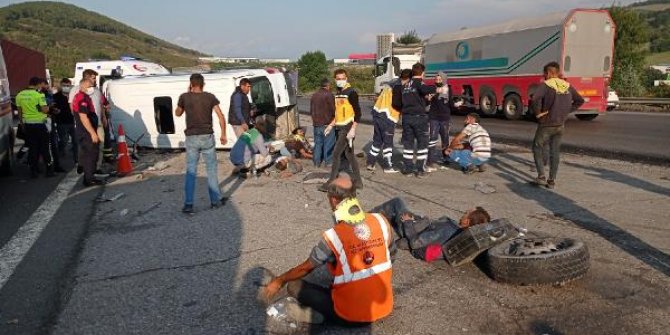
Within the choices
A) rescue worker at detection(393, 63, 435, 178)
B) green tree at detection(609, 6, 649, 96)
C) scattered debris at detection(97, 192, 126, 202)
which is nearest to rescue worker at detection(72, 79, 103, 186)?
scattered debris at detection(97, 192, 126, 202)

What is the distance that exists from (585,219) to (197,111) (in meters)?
4.94

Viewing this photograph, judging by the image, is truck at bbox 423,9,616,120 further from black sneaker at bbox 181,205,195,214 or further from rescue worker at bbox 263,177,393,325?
rescue worker at bbox 263,177,393,325

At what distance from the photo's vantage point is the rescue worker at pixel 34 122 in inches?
348

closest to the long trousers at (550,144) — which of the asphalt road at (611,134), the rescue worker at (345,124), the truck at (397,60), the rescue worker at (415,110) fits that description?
the rescue worker at (415,110)

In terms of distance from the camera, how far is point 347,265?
314 cm

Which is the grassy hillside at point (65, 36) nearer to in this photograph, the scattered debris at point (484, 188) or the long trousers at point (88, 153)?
the long trousers at point (88, 153)

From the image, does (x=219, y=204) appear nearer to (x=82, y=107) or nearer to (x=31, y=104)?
(x=82, y=107)

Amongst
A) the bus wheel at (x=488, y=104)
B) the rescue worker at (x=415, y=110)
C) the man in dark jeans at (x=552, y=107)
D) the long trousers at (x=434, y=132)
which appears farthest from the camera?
the bus wheel at (x=488, y=104)

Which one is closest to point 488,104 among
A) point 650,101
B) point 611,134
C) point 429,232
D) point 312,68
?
point 611,134

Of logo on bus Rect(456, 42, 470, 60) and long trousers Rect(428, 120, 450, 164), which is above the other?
logo on bus Rect(456, 42, 470, 60)

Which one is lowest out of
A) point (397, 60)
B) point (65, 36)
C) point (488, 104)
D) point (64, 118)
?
point (488, 104)

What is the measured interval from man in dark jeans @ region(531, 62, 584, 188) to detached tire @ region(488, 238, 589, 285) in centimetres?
356

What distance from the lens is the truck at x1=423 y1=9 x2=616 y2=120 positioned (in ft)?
54.2

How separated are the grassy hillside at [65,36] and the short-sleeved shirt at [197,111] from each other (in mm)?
63041
